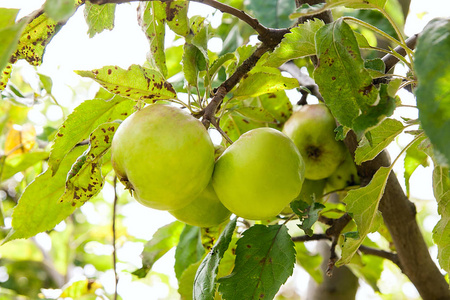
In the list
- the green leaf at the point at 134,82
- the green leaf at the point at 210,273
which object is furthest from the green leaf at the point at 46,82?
the green leaf at the point at 210,273

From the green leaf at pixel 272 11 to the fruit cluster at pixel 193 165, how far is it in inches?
20.2

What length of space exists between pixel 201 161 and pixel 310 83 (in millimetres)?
510

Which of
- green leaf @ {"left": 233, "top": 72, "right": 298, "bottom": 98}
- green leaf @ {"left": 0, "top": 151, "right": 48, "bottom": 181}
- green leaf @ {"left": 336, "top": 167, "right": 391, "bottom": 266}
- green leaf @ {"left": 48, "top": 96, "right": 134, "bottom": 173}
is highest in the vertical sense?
green leaf @ {"left": 233, "top": 72, "right": 298, "bottom": 98}

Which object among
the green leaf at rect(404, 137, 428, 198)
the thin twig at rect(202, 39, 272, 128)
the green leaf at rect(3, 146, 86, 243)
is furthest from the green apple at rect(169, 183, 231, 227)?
the green leaf at rect(404, 137, 428, 198)

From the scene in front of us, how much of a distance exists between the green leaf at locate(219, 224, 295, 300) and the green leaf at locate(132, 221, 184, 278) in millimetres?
422

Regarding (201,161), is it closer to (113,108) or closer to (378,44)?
(113,108)

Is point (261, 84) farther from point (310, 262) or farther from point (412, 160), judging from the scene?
point (310, 262)

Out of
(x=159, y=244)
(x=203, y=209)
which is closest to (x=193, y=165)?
(x=203, y=209)

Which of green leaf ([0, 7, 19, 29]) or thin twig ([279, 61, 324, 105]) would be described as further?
thin twig ([279, 61, 324, 105])

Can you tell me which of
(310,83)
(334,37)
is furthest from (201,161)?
(310,83)

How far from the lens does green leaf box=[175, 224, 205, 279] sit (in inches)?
47.0

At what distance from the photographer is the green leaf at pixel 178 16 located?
0.84 m

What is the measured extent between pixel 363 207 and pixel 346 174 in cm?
27

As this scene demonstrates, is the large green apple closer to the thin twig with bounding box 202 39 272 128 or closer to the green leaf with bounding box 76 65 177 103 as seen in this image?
the thin twig with bounding box 202 39 272 128
